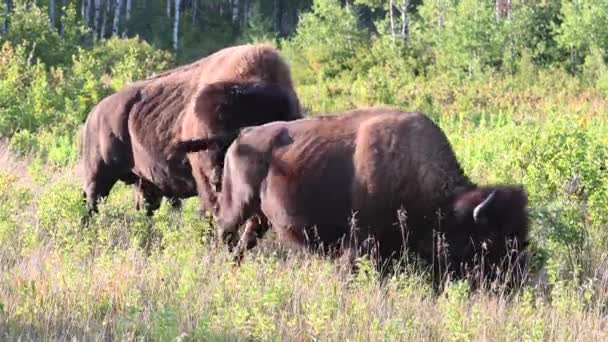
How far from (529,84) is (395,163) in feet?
99.3

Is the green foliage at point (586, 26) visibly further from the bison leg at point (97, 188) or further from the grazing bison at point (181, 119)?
the bison leg at point (97, 188)

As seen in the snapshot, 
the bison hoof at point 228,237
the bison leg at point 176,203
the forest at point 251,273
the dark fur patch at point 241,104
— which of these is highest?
the dark fur patch at point 241,104

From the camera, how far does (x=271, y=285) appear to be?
5.62m

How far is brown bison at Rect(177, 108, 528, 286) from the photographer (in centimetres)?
578

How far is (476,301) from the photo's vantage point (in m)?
5.52

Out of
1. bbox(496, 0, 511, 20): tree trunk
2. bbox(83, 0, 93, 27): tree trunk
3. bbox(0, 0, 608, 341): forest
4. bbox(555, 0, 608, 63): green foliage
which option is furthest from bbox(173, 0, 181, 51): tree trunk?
bbox(0, 0, 608, 341): forest

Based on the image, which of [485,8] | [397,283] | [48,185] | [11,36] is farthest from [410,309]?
[485,8]

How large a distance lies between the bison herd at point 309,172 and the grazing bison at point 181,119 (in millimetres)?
13

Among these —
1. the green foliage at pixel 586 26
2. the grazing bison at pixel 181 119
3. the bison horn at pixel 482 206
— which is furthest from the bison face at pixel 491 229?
the green foliage at pixel 586 26

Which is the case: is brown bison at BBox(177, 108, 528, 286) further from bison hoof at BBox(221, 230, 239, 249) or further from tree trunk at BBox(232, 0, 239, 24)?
tree trunk at BBox(232, 0, 239, 24)

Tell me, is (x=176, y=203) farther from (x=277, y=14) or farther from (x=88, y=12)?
(x=277, y=14)

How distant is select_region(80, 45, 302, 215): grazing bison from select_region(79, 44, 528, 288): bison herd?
1 centimetres

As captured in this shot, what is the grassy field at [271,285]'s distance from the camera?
15.8 feet

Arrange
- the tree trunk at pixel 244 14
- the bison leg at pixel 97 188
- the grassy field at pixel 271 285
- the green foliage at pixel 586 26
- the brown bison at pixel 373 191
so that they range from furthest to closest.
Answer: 1. the tree trunk at pixel 244 14
2. the green foliage at pixel 586 26
3. the bison leg at pixel 97 188
4. the brown bison at pixel 373 191
5. the grassy field at pixel 271 285
